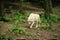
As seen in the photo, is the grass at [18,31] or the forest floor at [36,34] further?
the grass at [18,31]

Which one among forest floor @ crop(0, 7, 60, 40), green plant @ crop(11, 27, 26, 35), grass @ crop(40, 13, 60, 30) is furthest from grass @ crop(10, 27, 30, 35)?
grass @ crop(40, 13, 60, 30)

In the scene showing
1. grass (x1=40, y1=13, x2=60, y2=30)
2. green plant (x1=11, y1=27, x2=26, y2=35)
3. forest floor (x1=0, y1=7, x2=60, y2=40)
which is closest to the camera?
forest floor (x1=0, y1=7, x2=60, y2=40)

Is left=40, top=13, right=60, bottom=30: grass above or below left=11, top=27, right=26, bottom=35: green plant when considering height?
below

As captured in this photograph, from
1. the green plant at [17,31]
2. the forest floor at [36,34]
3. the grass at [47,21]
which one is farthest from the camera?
the grass at [47,21]

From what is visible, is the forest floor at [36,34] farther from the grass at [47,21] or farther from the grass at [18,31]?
the grass at [47,21]

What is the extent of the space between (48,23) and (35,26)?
180 centimetres

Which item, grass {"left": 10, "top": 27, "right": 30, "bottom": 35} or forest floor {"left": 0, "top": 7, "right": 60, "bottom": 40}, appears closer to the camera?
forest floor {"left": 0, "top": 7, "right": 60, "bottom": 40}

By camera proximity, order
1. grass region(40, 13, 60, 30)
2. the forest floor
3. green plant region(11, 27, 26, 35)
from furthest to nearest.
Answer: grass region(40, 13, 60, 30) → green plant region(11, 27, 26, 35) → the forest floor

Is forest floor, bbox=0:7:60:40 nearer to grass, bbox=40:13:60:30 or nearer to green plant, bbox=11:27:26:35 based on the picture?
green plant, bbox=11:27:26:35

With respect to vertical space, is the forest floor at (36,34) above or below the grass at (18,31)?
below

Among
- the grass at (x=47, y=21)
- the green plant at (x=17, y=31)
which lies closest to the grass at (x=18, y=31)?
the green plant at (x=17, y=31)

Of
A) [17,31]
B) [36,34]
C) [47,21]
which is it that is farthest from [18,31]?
[47,21]

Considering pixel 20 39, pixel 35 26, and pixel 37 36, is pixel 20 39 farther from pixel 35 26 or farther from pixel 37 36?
pixel 35 26

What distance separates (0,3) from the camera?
48.3 feet
